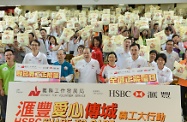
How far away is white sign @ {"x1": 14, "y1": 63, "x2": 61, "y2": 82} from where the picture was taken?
4027 millimetres

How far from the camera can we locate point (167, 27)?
360 inches

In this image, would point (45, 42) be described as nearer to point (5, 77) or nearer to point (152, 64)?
point (5, 77)

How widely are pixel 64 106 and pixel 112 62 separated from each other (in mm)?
2673

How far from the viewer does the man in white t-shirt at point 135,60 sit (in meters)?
5.69

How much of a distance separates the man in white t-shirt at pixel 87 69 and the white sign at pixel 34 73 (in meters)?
1.29

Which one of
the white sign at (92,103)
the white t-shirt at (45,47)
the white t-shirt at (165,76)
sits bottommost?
the white sign at (92,103)

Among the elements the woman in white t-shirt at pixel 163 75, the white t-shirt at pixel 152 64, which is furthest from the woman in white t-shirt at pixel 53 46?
the woman in white t-shirt at pixel 163 75

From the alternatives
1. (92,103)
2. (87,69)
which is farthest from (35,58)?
(92,103)

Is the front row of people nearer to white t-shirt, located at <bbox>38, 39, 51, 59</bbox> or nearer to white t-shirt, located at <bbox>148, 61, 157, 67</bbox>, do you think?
white t-shirt, located at <bbox>148, 61, 157, 67</bbox>

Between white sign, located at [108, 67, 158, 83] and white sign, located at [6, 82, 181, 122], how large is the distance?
1.77ft

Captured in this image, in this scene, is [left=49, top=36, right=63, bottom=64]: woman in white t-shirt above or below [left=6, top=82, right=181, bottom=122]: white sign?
above

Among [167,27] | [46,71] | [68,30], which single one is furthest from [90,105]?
[167,27]

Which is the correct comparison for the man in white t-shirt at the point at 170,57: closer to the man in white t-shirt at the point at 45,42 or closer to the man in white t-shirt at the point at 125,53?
the man in white t-shirt at the point at 125,53

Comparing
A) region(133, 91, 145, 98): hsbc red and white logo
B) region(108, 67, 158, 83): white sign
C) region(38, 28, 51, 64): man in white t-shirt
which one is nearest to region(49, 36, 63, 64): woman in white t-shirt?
region(38, 28, 51, 64): man in white t-shirt
